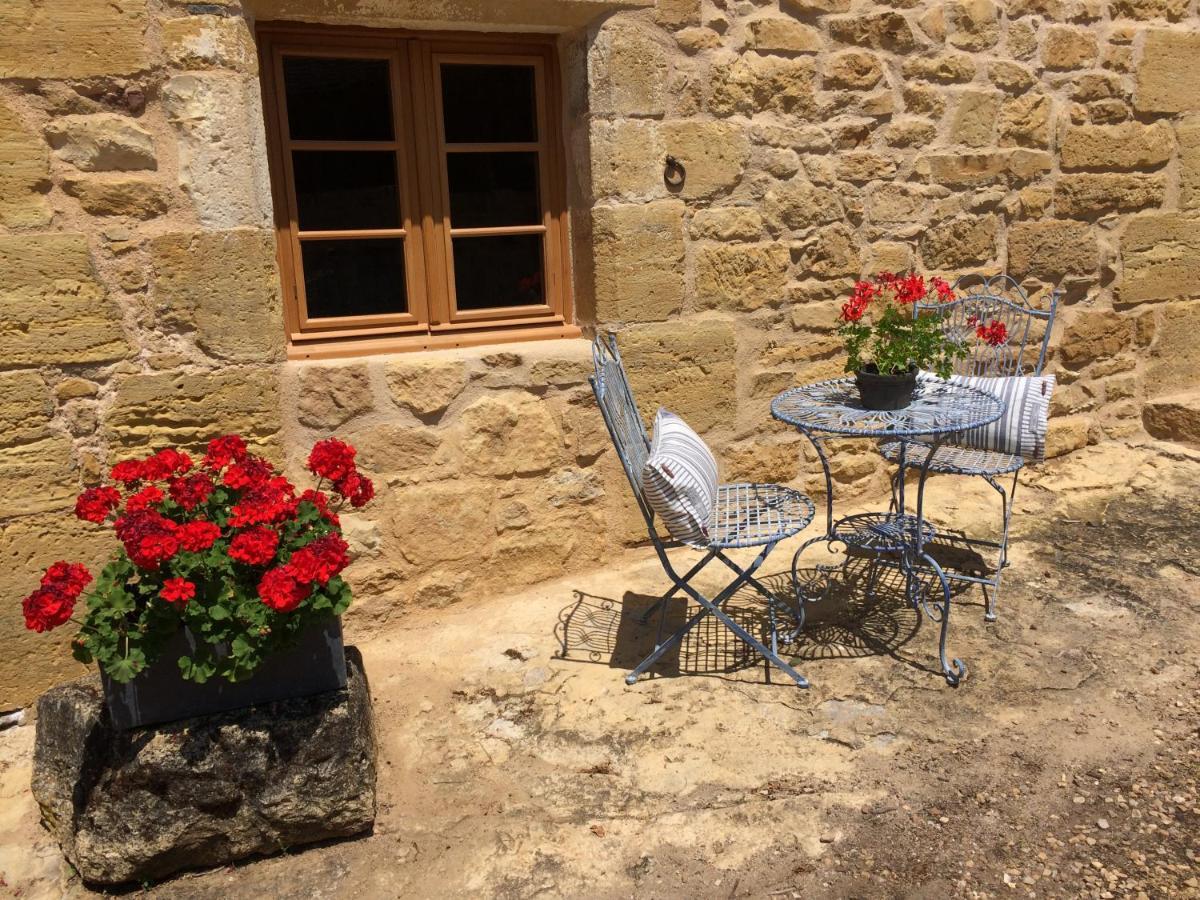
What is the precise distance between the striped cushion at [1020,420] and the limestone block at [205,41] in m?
2.62

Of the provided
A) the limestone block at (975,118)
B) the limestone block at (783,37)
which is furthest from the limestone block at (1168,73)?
the limestone block at (783,37)

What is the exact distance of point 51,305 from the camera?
8.69ft

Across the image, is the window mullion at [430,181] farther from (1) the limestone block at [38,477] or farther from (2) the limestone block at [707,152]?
(1) the limestone block at [38,477]

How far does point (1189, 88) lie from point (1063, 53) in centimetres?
81

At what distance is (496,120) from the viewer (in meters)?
3.34

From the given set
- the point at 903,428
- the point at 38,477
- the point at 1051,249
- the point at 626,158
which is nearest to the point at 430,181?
the point at 626,158

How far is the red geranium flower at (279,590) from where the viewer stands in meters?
2.06

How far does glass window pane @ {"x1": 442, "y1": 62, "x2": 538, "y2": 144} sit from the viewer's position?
3.25m

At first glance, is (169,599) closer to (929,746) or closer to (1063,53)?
(929,746)

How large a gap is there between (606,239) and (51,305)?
5.83ft

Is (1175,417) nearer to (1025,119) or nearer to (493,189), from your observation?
(1025,119)

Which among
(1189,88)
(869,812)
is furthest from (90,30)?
(1189,88)

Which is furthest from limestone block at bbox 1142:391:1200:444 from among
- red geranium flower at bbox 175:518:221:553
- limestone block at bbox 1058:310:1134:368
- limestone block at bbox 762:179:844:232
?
red geranium flower at bbox 175:518:221:553

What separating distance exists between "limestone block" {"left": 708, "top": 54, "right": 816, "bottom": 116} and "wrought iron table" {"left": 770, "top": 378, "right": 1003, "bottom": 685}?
1090 mm
